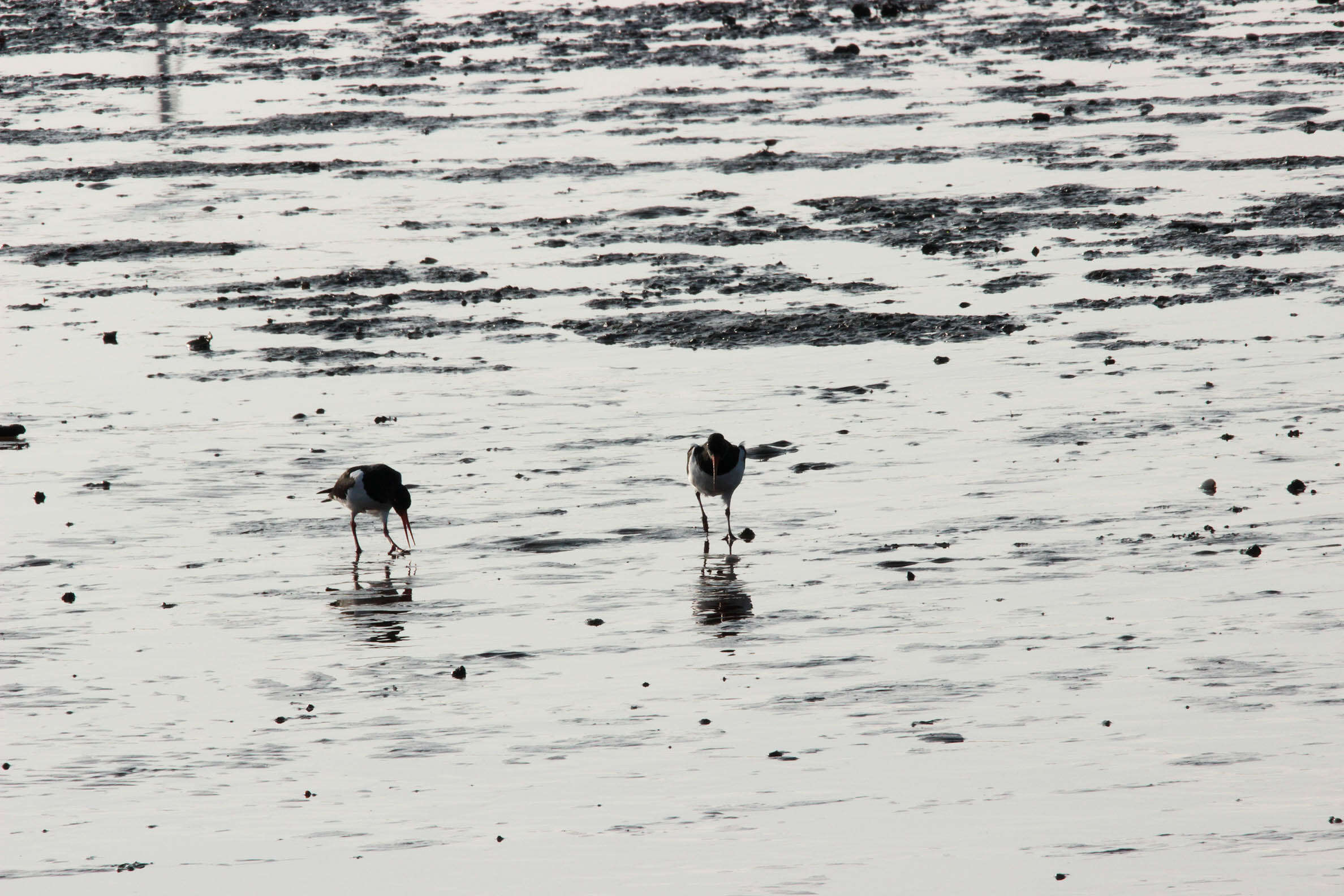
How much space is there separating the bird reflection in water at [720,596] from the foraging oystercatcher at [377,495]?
185 cm

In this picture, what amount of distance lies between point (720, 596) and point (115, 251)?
11887 millimetres

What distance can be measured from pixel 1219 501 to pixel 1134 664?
9.42 ft

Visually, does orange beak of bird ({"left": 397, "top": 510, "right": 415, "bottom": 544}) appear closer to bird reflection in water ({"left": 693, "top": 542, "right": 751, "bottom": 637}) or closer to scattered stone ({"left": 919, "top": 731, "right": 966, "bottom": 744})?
bird reflection in water ({"left": 693, "top": 542, "right": 751, "bottom": 637})

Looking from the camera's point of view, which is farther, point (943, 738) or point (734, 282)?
point (734, 282)

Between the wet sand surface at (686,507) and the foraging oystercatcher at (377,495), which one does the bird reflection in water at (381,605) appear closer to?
the wet sand surface at (686,507)

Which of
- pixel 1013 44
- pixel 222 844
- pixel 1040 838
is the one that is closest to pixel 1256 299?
pixel 1040 838

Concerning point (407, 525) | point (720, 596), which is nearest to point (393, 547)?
point (407, 525)

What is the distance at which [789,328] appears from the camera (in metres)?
15.7

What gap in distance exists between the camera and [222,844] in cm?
688

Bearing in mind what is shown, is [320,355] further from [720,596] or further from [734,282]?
[720,596]

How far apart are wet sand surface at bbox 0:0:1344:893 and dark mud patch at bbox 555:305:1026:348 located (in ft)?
0.20

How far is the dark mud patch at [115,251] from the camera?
19.4m

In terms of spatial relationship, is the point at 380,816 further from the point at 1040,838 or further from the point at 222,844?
the point at 1040,838

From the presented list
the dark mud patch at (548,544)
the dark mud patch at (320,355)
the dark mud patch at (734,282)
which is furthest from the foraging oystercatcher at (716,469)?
the dark mud patch at (734,282)
